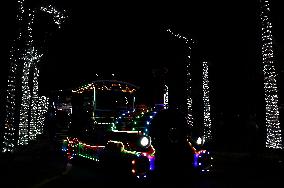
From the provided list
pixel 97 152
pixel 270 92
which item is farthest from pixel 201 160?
pixel 270 92

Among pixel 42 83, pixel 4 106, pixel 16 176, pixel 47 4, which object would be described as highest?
pixel 47 4

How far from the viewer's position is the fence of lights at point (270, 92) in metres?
14.8

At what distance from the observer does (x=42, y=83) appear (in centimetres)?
3012

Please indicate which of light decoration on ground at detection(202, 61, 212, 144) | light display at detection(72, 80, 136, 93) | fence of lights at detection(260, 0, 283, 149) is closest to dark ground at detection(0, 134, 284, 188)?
fence of lights at detection(260, 0, 283, 149)

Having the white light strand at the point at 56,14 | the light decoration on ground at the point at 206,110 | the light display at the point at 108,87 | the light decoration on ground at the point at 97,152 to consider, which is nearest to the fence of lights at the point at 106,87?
the light display at the point at 108,87

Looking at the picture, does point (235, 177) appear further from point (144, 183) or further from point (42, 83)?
point (42, 83)

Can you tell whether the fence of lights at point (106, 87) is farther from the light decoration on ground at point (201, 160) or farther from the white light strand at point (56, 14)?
the light decoration on ground at point (201, 160)

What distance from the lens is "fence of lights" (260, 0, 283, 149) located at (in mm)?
14766

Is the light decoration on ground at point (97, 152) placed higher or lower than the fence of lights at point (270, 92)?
lower

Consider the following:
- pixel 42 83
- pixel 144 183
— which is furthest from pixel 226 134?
pixel 144 183

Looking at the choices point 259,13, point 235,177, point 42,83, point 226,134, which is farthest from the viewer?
point 42,83

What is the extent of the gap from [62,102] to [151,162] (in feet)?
36.3

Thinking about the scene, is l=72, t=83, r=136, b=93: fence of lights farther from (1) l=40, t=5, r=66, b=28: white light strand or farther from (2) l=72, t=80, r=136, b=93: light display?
(1) l=40, t=5, r=66, b=28: white light strand

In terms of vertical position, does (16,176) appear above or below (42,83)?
below
